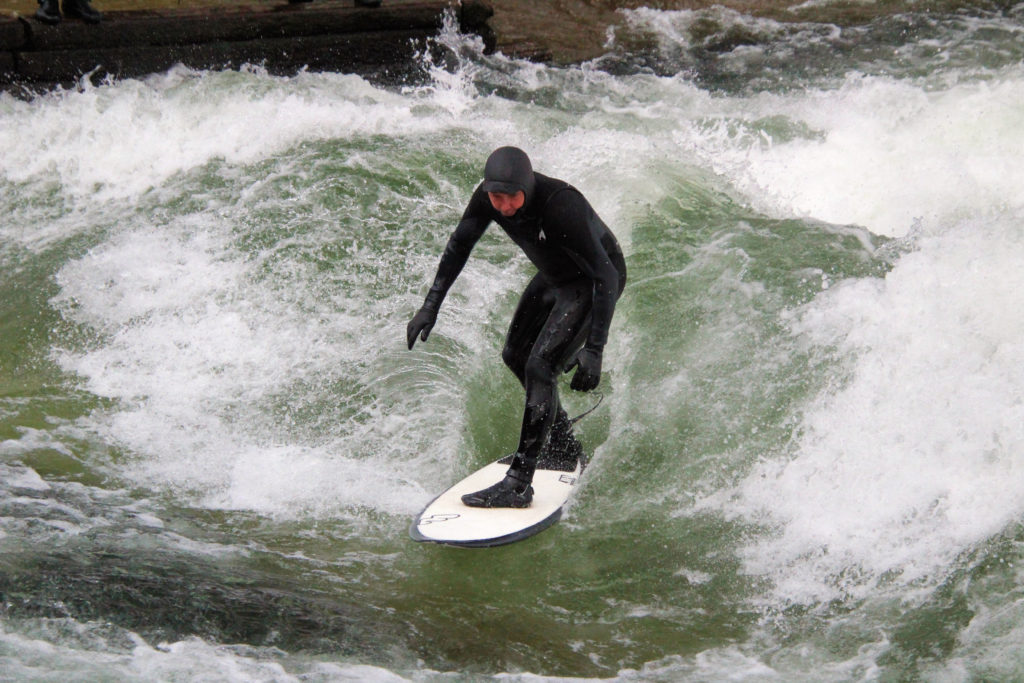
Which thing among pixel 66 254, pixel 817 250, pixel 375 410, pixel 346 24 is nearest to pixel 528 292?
pixel 375 410

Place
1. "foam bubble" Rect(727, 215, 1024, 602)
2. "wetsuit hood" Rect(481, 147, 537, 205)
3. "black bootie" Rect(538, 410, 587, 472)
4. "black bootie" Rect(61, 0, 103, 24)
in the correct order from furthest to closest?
1. "black bootie" Rect(61, 0, 103, 24)
2. "black bootie" Rect(538, 410, 587, 472)
3. "foam bubble" Rect(727, 215, 1024, 602)
4. "wetsuit hood" Rect(481, 147, 537, 205)

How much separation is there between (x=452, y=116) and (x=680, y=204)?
2432mm

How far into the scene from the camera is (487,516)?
463 cm

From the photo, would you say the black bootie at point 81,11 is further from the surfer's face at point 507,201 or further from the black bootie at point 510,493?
the black bootie at point 510,493

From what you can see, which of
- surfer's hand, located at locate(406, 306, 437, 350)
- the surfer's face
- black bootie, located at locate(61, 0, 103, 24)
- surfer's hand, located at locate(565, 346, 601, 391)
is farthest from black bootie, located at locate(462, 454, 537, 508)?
black bootie, located at locate(61, 0, 103, 24)

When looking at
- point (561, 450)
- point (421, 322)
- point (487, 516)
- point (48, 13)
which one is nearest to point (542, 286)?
point (421, 322)

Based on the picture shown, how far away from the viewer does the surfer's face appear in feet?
13.7

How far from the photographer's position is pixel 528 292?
4.73 meters

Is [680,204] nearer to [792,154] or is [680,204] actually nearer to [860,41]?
[792,154]

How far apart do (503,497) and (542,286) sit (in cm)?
91

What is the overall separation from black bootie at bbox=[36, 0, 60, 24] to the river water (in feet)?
2.18

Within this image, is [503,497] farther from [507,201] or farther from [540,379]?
[507,201]

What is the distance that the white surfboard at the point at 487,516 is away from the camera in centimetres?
447

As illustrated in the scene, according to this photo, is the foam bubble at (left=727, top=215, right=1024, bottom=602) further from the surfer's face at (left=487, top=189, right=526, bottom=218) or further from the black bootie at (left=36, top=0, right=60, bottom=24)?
the black bootie at (left=36, top=0, right=60, bottom=24)
